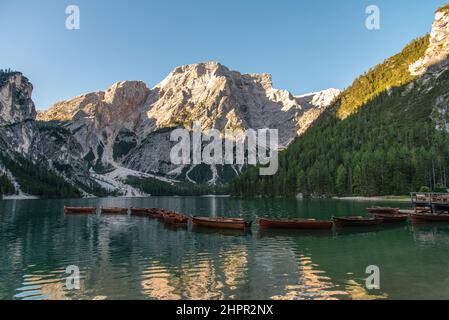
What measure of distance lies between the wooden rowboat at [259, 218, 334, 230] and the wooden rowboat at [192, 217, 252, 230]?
437 cm

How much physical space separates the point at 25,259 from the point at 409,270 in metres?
A: 41.3

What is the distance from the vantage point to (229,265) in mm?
34844

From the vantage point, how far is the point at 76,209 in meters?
124

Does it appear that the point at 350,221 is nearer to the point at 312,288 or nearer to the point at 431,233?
the point at 431,233

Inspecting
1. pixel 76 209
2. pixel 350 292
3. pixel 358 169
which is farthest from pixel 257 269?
pixel 358 169

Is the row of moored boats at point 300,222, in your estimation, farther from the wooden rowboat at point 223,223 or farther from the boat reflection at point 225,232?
the boat reflection at point 225,232

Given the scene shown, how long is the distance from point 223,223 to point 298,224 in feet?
47.4

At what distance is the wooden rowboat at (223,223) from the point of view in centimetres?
6406

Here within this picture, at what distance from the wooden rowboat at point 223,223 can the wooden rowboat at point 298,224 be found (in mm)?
4370

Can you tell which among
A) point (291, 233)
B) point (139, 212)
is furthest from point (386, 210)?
point (139, 212)

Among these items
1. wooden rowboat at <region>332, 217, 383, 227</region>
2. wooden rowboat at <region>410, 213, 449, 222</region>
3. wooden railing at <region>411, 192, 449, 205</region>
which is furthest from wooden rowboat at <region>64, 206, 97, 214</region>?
wooden railing at <region>411, 192, 449, 205</region>

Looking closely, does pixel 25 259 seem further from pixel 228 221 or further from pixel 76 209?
pixel 76 209

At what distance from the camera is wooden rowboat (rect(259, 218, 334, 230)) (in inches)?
2456
